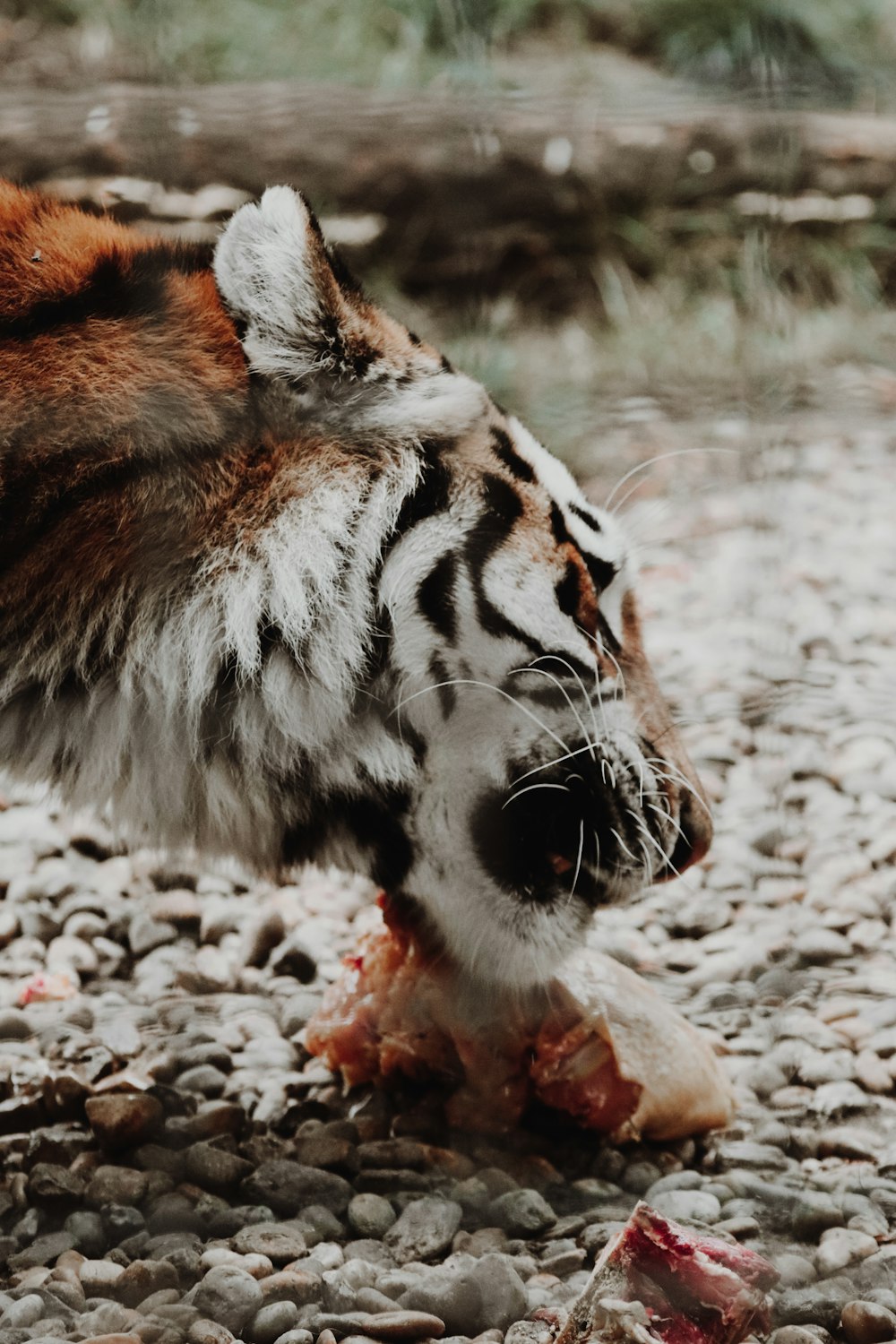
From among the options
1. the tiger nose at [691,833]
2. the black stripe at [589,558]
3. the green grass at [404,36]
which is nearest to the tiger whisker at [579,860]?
the tiger nose at [691,833]

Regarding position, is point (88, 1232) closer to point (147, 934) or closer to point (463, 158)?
point (147, 934)

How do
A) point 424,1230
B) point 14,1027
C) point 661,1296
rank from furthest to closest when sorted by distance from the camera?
point 14,1027 → point 424,1230 → point 661,1296

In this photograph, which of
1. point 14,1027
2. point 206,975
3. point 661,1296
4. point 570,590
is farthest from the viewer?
A: point 206,975

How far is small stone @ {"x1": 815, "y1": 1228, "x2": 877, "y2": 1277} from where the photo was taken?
1100 mm

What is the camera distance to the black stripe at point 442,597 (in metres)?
1.23

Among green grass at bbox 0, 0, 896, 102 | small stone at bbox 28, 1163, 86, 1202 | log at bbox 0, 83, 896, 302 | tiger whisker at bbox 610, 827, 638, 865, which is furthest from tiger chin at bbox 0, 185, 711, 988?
green grass at bbox 0, 0, 896, 102

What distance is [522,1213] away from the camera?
1.20 m

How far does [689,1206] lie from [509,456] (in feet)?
2.24

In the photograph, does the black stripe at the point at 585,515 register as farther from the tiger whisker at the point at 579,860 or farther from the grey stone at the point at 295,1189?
the grey stone at the point at 295,1189

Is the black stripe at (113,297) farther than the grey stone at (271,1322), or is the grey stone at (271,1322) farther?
the black stripe at (113,297)

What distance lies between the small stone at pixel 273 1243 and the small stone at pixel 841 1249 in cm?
41

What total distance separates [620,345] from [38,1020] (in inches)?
99.4

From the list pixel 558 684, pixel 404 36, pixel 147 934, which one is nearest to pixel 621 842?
pixel 558 684

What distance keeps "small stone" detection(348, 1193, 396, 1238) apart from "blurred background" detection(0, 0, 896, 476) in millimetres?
1502
